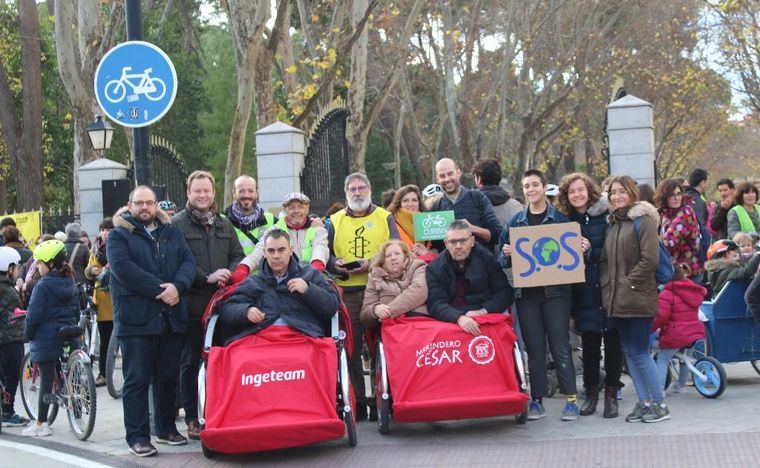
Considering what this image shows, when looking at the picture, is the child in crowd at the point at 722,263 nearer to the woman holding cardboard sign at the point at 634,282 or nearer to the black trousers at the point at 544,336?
the woman holding cardboard sign at the point at 634,282

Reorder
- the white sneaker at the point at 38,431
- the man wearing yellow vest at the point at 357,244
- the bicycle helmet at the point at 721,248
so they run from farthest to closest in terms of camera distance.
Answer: the bicycle helmet at the point at 721,248
the white sneaker at the point at 38,431
the man wearing yellow vest at the point at 357,244

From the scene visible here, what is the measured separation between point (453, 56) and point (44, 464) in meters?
22.7

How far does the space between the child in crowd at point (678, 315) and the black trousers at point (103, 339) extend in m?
6.35

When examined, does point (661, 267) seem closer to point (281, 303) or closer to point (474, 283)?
point (474, 283)

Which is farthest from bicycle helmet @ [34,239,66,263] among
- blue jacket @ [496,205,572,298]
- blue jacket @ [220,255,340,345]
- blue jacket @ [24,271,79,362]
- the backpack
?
the backpack

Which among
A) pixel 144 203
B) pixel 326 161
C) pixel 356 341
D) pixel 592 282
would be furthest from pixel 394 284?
pixel 326 161

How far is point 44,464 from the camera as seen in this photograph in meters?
8.66

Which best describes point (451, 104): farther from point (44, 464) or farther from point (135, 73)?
point (44, 464)

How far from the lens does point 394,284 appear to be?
930 cm

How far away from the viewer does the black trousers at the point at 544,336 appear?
30.4ft

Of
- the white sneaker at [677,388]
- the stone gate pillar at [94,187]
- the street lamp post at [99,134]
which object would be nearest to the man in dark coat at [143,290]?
the white sneaker at [677,388]

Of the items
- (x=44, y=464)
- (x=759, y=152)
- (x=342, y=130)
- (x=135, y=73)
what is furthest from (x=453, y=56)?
(x=759, y=152)

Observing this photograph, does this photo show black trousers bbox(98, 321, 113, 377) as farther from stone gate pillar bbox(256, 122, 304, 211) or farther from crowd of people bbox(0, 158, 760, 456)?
stone gate pillar bbox(256, 122, 304, 211)

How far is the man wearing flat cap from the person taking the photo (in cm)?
954
